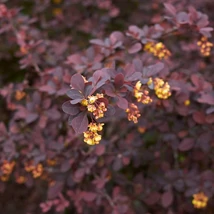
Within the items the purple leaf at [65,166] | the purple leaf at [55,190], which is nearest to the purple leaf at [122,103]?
the purple leaf at [65,166]

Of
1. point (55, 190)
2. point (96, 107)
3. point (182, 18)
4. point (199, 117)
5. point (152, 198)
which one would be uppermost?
point (96, 107)

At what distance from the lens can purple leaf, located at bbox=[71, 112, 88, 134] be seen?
3.98 ft

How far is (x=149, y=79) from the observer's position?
1.52 metres

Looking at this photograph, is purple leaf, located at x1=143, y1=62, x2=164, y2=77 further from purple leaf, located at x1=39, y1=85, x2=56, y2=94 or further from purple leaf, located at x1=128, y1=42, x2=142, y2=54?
purple leaf, located at x1=39, y1=85, x2=56, y2=94

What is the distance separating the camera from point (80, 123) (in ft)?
4.03

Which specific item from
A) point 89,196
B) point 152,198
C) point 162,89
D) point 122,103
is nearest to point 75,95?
point 122,103

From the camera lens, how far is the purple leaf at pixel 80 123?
1214 mm

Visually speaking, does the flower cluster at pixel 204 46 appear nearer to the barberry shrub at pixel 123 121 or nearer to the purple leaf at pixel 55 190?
the barberry shrub at pixel 123 121

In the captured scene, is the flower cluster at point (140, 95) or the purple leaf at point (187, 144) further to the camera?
the purple leaf at point (187, 144)

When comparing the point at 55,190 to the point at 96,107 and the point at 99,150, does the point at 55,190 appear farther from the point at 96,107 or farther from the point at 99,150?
the point at 96,107

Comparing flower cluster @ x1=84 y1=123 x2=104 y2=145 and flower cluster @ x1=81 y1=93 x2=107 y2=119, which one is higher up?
flower cluster @ x1=81 y1=93 x2=107 y2=119

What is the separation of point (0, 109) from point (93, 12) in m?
0.99

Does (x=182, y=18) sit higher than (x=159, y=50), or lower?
higher

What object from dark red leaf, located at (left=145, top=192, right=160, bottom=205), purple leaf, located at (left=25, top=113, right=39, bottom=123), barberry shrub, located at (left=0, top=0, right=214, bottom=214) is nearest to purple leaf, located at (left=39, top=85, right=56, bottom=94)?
barberry shrub, located at (left=0, top=0, right=214, bottom=214)
